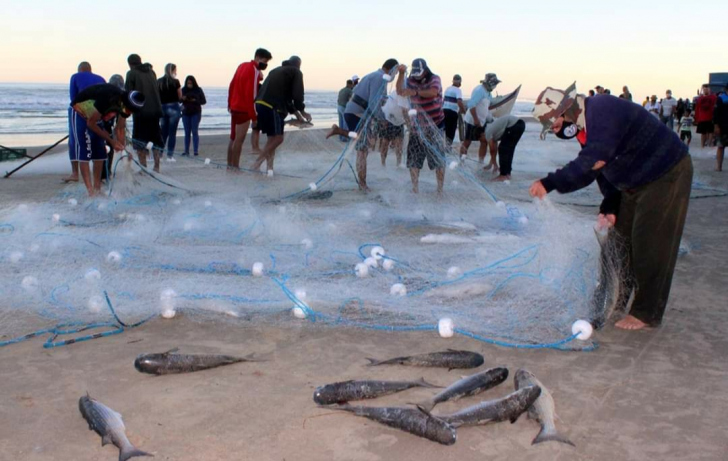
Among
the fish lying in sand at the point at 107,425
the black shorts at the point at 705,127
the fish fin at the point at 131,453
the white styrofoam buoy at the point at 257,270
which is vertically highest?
the black shorts at the point at 705,127

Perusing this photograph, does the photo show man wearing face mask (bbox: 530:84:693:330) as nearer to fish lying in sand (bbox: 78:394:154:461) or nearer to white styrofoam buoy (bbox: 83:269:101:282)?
fish lying in sand (bbox: 78:394:154:461)

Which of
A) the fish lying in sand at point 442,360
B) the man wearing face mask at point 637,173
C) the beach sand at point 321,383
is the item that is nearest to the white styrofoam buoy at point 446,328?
the beach sand at point 321,383

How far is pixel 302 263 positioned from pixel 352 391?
207 cm

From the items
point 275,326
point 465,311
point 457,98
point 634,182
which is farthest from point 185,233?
point 457,98

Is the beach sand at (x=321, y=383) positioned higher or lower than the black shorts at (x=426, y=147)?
lower

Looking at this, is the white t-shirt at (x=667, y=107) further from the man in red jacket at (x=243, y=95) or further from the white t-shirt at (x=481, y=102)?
the man in red jacket at (x=243, y=95)

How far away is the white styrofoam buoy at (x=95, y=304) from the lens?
3977mm

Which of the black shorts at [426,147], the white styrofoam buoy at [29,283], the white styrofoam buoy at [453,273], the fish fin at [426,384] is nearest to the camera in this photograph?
the fish fin at [426,384]

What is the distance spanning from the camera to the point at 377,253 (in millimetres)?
5000

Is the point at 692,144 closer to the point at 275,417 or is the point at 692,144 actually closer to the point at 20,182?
the point at 20,182

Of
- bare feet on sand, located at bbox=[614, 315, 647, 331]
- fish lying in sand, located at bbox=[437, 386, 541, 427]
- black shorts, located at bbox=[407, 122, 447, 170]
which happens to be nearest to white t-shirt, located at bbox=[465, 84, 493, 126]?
black shorts, located at bbox=[407, 122, 447, 170]

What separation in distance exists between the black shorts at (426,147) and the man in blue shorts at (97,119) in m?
3.00

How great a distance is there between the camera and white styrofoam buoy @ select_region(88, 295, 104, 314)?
157 inches

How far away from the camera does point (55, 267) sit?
15.1 ft
